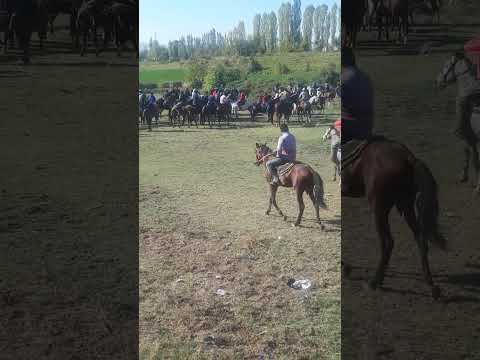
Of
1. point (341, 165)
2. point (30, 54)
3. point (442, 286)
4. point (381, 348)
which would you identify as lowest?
point (381, 348)

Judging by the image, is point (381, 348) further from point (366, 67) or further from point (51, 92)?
point (51, 92)

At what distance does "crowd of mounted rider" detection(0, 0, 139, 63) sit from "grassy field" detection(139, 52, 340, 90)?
1.56 feet

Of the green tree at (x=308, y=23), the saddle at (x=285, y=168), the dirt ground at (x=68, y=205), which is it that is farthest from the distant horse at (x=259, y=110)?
the dirt ground at (x=68, y=205)

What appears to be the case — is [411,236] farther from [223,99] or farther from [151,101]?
[151,101]

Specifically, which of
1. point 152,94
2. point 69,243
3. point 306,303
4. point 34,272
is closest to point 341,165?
point 306,303

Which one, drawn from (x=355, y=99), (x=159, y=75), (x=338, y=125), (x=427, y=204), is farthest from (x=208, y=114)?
(x=427, y=204)

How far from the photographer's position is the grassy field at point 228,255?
286 inches

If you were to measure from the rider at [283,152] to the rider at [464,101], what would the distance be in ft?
5.78

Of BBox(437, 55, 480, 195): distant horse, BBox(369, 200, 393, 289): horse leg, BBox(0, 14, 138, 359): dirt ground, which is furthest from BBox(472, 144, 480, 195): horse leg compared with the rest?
BBox(0, 14, 138, 359): dirt ground

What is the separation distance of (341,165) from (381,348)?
199 centimetres

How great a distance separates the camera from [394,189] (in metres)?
6.82

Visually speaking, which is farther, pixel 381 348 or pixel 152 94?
pixel 152 94

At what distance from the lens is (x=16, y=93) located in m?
7.34

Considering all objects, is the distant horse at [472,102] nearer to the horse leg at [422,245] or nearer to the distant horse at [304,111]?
the horse leg at [422,245]
